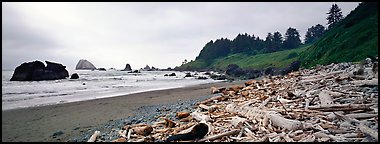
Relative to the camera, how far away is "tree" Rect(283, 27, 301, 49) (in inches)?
4230

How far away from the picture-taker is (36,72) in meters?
47.8

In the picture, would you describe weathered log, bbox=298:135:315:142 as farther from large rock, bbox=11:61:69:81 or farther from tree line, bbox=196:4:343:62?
tree line, bbox=196:4:343:62

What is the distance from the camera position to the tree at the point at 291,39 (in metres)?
107

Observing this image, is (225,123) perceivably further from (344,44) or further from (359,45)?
(344,44)

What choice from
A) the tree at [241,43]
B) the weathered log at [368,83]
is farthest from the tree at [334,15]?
the weathered log at [368,83]

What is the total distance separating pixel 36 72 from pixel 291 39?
106153 mm

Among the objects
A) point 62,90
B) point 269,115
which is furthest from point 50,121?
point 62,90

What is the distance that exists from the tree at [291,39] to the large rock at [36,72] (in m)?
98.2

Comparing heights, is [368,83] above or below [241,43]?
below

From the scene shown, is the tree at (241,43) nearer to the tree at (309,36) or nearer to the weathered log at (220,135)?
the tree at (309,36)

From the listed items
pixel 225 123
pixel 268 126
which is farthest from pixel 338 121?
pixel 225 123

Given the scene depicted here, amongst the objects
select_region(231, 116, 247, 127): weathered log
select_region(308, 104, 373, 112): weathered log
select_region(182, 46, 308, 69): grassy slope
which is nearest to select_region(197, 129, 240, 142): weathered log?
select_region(231, 116, 247, 127): weathered log

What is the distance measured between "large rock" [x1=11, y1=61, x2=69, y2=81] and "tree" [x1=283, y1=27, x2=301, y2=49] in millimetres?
98165

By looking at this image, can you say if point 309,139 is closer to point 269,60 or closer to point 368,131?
point 368,131
